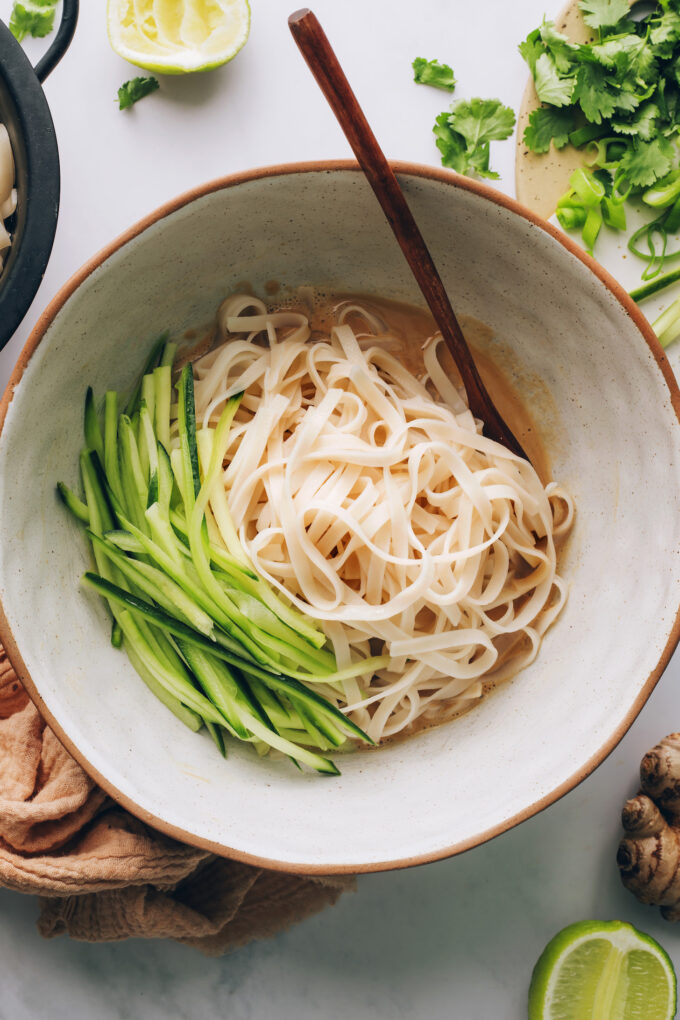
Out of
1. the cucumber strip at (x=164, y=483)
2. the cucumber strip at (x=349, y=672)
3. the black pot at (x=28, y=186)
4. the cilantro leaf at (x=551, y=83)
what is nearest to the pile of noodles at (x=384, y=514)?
the cucumber strip at (x=349, y=672)

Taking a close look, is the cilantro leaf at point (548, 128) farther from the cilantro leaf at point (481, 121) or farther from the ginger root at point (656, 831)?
the ginger root at point (656, 831)

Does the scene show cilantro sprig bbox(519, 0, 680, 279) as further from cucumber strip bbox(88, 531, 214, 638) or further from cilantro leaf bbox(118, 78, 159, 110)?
cucumber strip bbox(88, 531, 214, 638)

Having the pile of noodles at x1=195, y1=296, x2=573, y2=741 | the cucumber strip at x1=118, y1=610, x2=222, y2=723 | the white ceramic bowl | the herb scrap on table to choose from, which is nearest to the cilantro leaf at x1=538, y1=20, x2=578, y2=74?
the herb scrap on table

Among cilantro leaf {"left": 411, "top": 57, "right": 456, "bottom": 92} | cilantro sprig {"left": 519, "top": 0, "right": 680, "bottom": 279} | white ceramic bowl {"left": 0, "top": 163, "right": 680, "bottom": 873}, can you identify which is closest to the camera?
white ceramic bowl {"left": 0, "top": 163, "right": 680, "bottom": 873}

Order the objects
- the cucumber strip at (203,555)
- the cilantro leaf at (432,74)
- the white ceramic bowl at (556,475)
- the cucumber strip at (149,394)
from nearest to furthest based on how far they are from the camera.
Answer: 1. the white ceramic bowl at (556,475)
2. the cucumber strip at (203,555)
3. the cucumber strip at (149,394)
4. the cilantro leaf at (432,74)

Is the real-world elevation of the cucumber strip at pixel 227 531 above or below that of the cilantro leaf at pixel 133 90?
below

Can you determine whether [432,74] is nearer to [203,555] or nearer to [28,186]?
[28,186]

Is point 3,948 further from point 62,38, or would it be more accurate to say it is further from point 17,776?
point 62,38
